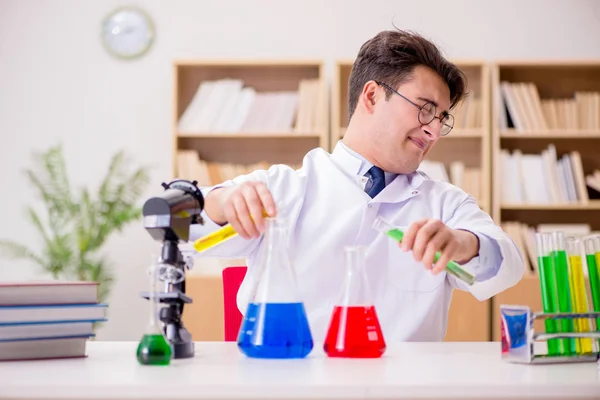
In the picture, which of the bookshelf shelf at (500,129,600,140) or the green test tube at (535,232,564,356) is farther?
the bookshelf shelf at (500,129,600,140)

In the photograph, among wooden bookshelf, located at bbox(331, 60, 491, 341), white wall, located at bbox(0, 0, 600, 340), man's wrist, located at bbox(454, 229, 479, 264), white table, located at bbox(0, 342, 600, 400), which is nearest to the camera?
white table, located at bbox(0, 342, 600, 400)

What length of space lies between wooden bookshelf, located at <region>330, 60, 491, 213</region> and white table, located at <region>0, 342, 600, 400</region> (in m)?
2.95

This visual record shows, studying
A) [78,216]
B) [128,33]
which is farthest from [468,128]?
[78,216]

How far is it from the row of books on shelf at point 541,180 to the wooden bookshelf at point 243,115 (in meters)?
0.97

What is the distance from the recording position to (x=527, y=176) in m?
4.05

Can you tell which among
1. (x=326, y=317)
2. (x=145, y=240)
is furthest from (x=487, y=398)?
(x=145, y=240)

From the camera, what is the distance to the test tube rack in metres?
1.10

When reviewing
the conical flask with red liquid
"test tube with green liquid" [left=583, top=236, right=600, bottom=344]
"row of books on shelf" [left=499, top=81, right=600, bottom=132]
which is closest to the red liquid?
the conical flask with red liquid

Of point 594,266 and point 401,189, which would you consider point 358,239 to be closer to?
point 401,189

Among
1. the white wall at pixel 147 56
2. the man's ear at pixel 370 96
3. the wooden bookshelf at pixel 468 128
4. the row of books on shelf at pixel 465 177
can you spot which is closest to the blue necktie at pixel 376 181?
the man's ear at pixel 370 96

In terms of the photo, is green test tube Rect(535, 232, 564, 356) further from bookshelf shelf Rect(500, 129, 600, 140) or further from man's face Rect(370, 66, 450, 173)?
bookshelf shelf Rect(500, 129, 600, 140)

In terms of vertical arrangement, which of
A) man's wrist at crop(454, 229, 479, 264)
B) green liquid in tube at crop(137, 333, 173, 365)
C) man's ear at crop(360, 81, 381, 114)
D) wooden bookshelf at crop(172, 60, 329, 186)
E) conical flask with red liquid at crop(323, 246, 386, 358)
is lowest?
green liquid in tube at crop(137, 333, 173, 365)

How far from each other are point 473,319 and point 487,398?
2.98 m

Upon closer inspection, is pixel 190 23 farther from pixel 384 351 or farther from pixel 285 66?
pixel 384 351
